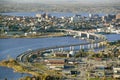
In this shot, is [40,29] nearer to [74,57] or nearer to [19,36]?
[19,36]

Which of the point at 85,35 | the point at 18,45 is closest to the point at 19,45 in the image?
the point at 18,45

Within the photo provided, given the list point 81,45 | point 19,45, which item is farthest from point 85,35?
point 19,45

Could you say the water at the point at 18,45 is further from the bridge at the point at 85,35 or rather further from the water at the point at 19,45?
the bridge at the point at 85,35

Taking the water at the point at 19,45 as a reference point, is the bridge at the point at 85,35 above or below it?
below

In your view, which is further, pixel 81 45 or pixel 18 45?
pixel 81 45

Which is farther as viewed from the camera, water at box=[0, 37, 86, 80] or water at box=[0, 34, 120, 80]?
water at box=[0, 37, 86, 80]

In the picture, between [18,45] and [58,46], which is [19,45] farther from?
[58,46]

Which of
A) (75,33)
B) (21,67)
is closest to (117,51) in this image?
(21,67)

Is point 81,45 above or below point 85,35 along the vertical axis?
above

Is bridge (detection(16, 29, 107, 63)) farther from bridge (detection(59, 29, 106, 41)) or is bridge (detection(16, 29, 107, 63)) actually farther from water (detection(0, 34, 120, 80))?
water (detection(0, 34, 120, 80))
